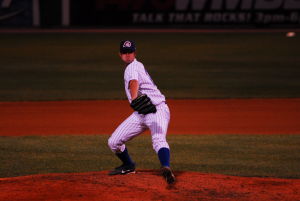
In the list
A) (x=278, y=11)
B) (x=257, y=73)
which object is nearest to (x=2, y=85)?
(x=257, y=73)

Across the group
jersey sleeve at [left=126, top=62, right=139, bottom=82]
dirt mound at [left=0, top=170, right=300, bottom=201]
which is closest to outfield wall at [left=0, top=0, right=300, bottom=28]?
dirt mound at [left=0, top=170, right=300, bottom=201]

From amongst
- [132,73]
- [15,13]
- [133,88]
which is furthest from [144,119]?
[15,13]

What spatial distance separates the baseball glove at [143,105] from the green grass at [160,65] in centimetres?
851

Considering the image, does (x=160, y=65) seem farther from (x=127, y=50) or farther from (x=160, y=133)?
(x=160, y=133)

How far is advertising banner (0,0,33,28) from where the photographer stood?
37094 millimetres

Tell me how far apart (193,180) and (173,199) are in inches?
31.4

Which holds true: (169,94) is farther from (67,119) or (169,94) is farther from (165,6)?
(165,6)

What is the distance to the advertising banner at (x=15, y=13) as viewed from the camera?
37.1 metres

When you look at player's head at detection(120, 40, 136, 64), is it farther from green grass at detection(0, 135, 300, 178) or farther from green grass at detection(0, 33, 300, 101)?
green grass at detection(0, 33, 300, 101)

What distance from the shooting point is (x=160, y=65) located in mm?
22469

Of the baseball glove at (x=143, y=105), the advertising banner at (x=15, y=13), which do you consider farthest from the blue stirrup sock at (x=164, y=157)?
the advertising banner at (x=15, y=13)

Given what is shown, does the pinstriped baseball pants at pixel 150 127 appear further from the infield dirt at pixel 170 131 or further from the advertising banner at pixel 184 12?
the advertising banner at pixel 184 12

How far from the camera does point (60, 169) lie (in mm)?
8539

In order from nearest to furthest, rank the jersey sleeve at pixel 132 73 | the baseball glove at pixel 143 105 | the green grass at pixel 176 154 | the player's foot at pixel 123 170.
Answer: the baseball glove at pixel 143 105 < the jersey sleeve at pixel 132 73 < the player's foot at pixel 123 170 < the green grass at pixel 176 154
